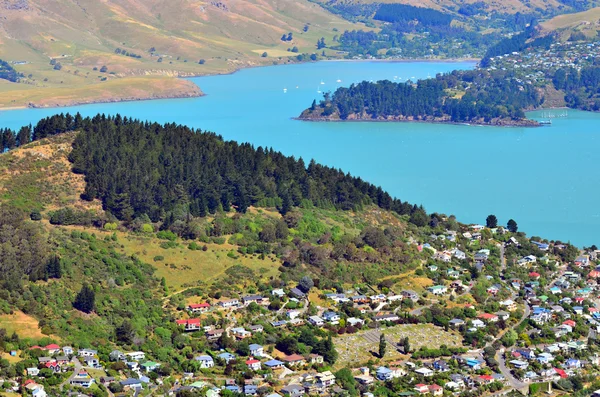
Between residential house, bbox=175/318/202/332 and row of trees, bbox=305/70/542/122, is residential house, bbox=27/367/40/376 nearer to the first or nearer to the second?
residential house, bbox=175/318/202/332

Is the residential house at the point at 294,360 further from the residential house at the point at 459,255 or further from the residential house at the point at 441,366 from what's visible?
the residential house at the point at 459,255

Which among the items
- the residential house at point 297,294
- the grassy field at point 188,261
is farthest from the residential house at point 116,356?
the residential house at point 297,294

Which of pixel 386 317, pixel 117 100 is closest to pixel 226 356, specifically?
pixel 386 317

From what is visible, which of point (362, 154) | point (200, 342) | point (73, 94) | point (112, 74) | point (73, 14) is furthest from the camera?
point (73, 14)

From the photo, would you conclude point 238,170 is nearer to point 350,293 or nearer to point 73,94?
point 350,293

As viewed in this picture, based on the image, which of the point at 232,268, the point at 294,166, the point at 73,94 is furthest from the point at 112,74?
the point at 232,268

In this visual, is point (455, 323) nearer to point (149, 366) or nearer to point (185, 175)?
point (149, 366)
